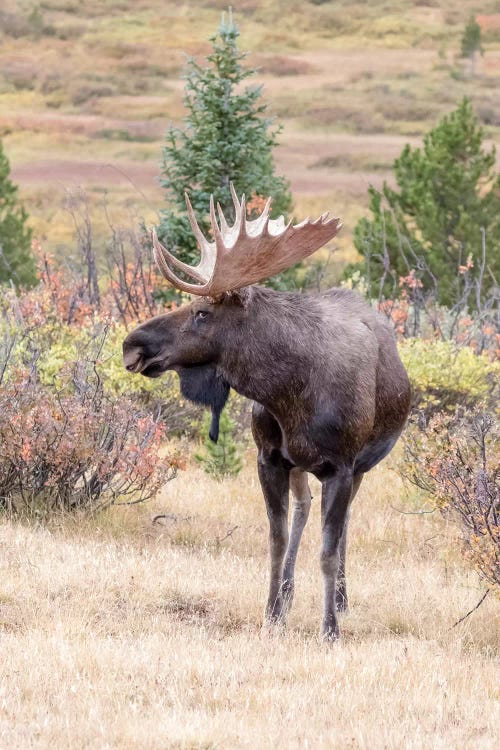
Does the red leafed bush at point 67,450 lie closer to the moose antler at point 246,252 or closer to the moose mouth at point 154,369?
the moose mouth at point 154,369

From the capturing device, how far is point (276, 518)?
24.4ft

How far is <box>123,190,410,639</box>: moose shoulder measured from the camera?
6.75m

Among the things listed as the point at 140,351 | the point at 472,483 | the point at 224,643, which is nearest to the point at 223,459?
the point at 472,483

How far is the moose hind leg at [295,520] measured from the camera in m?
7.65

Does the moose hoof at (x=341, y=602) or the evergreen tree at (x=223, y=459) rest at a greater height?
the moose hoof at (x=341, y=602)

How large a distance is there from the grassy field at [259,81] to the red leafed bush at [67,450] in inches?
1384

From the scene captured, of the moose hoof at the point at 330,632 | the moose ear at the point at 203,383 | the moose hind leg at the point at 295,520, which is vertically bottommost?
the moose hoof at the point at 330,632

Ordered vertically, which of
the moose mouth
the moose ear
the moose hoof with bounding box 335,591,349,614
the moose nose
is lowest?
the moose hoof with bounding box 335,591,349,614

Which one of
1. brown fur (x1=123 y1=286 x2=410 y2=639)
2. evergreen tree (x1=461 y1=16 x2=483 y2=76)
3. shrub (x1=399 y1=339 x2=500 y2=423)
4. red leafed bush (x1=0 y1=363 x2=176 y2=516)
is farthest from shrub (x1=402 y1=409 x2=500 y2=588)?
evergreen tree (x1=461 y1=16 x2=483 y2=76)

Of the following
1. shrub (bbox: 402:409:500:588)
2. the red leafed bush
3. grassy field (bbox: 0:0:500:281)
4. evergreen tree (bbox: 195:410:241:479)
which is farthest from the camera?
grassy field (bbox: 0:0:500:281)

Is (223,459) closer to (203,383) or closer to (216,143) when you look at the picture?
(203,383)

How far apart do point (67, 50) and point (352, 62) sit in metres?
21.3

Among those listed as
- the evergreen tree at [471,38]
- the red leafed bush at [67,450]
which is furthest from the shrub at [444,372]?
the evergreen tree at [471,38]

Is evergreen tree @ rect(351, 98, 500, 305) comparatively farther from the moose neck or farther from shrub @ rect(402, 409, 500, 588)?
the moose neck
